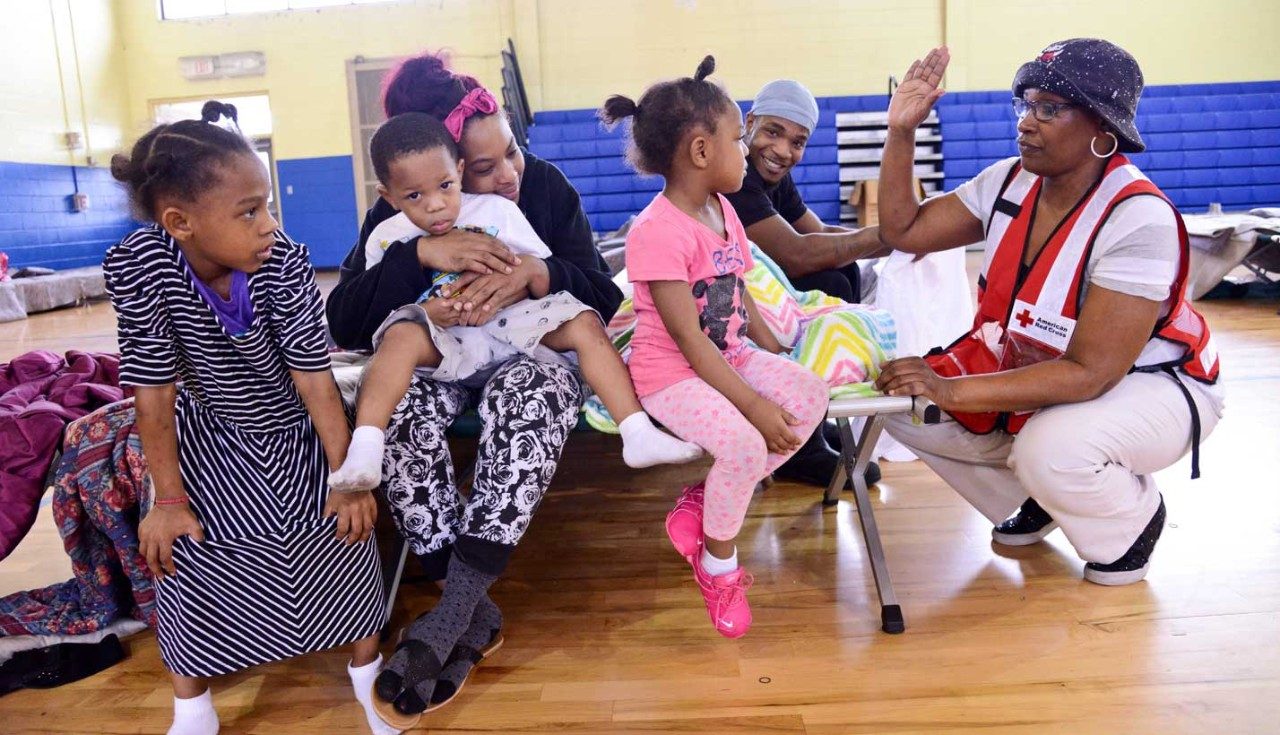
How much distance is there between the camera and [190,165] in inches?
55.5

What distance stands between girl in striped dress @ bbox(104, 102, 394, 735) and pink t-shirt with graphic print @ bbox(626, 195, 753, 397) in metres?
0.60

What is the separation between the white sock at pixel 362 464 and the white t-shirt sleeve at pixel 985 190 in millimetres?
1414

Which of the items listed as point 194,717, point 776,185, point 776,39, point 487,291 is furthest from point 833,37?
point 194,717

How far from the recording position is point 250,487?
61.3 inches


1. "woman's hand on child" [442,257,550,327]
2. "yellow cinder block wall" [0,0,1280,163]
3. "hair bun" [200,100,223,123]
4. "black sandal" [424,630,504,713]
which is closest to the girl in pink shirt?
"woman's hand on child" [442,257,550,327]

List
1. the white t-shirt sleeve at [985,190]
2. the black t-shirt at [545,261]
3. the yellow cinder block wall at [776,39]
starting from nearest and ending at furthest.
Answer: the black t-shirt at [545,261] → the white t-shirt sleeve at [985,190] → the yellow cinder block wall at [776,39]

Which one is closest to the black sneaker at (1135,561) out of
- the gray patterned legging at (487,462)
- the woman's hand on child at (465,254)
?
the gray patterned legging at (487,462)

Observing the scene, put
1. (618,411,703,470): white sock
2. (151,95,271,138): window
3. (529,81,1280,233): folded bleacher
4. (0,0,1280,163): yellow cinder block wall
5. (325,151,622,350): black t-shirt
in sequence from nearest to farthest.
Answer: (618,411,703,470): white sock < (325,151,622,350): black t-shirt < (529,81,1280,233): folded bleacher < (0,0,1280,163): yellow cinder block wall < (151,95,271,138): window

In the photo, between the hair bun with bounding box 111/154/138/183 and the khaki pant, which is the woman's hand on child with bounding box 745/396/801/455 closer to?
the khaki pant

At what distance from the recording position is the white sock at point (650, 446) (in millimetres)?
1627

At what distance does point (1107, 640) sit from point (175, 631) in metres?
1.72

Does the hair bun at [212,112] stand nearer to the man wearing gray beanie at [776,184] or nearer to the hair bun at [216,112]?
the hair bun at [216,112]

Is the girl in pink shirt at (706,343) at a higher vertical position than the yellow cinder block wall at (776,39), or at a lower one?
lower

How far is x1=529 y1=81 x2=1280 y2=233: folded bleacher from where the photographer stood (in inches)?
380
